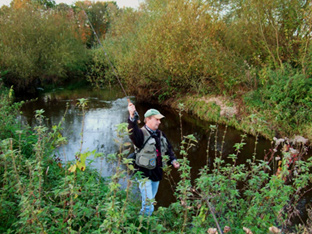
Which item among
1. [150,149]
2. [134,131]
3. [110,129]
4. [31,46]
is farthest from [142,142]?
[31,46]

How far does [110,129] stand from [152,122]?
26.6 ft

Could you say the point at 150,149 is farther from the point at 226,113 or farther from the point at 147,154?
the point at 226,113

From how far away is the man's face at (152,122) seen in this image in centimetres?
429

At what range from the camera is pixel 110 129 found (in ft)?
39.9

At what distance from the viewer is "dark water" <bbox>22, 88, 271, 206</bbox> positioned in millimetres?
8406

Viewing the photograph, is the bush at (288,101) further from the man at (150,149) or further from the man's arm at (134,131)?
the man's arm at (134,131)

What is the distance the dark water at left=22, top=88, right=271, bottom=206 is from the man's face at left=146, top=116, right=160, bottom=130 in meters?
1.15

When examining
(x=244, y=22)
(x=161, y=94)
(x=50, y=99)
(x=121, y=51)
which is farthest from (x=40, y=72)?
(x=244, y=22)

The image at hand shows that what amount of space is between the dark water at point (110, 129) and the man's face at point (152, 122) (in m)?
1.15

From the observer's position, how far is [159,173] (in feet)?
14.4

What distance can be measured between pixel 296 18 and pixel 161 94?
345 inches

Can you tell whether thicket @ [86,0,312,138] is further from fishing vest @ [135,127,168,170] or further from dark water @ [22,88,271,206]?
fishing vest @ [135,127,168,170]

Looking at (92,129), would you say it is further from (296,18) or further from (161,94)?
(296,18)

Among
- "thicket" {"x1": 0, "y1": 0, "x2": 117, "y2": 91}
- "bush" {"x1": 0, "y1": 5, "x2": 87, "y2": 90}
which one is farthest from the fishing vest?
"bush" {"x1": 0, "y1": 5, "x2": 87, "y2": 90}
